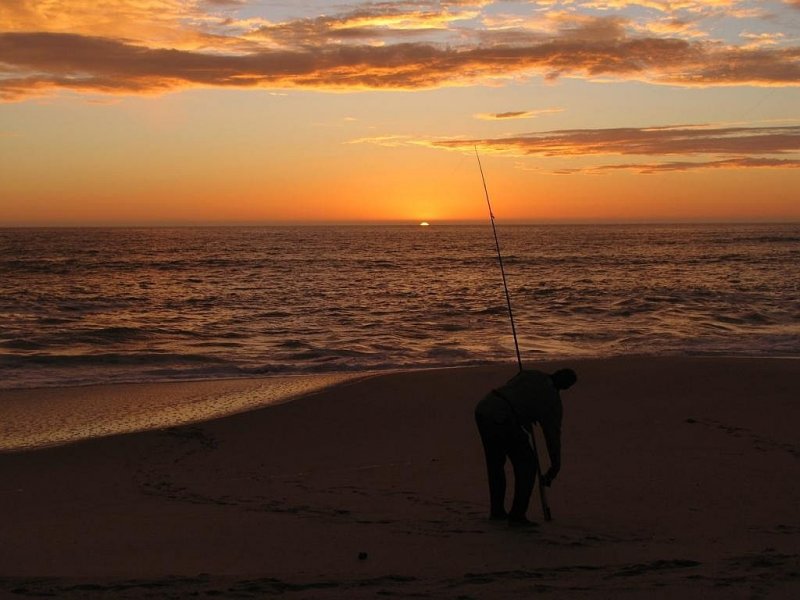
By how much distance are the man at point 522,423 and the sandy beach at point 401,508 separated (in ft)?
1.15

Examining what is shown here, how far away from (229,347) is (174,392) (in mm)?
5000

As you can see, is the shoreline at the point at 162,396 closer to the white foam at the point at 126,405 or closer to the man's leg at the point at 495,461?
the white foam at the point at 126,405

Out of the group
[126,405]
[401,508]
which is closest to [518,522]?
[401,508]

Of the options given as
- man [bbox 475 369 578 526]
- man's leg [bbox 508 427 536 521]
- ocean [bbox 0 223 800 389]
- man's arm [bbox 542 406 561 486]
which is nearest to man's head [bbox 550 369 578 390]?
man [bbox 475 369 578 526]

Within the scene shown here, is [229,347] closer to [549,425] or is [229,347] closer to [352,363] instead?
[352,363]

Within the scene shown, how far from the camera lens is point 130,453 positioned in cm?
812

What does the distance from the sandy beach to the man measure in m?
0.35

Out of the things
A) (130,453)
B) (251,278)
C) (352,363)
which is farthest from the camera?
(251,278)

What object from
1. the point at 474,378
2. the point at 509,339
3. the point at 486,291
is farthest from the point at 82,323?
the point at 486,291

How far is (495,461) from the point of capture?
5641 mm

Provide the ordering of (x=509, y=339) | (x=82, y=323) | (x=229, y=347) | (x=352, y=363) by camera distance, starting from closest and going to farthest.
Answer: (x=352, y=363) < (x=229, y=347) < (x=509, y=339) < (x=82, y=323)

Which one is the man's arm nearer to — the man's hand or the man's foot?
the man's hand

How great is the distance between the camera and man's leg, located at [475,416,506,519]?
5528mm

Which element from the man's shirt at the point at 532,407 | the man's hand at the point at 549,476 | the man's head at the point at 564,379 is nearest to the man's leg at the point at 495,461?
the man's shirt at the point at 532,407
